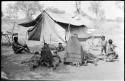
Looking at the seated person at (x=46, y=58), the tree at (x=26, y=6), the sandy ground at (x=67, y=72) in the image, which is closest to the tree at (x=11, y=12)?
the tree at (x=26, y=6)

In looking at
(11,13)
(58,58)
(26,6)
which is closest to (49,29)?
(58,58)

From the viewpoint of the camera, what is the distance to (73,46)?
11211mm

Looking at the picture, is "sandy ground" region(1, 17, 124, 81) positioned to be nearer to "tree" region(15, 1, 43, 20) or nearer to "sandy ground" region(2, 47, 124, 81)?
"sandy ground" region(2, 47, 124, 81)

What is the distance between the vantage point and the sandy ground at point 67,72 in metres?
8.95

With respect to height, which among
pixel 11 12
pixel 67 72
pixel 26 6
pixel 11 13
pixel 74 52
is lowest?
pixel 67 72

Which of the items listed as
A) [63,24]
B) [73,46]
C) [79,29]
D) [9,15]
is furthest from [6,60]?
[9,15]

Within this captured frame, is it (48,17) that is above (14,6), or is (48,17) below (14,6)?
below

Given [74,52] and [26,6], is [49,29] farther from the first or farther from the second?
[26,6]

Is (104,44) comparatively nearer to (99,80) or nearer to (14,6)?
(99,80)

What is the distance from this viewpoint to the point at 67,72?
975 centimetres

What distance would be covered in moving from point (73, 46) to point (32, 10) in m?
36.7

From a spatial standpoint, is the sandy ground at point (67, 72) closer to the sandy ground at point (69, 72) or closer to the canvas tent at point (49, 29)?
the sandy ground at point (69, 72)

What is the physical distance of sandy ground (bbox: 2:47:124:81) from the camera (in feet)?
29.4

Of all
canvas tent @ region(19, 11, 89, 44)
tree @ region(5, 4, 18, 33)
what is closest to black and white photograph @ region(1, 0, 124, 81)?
canvas tent @ region(19, 11, 89, 44)
